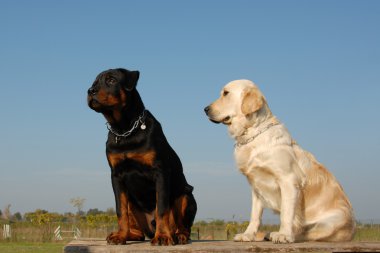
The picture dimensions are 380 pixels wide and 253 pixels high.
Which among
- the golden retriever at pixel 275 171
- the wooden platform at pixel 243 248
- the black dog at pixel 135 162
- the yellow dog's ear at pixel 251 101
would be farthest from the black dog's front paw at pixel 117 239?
the yellow dog's ear at pixel 251 101

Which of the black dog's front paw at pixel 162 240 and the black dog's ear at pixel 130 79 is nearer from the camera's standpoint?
the black dog's front paw at pixel 162 240

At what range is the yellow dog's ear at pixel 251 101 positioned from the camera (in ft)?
16.5

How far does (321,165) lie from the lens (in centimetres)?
527

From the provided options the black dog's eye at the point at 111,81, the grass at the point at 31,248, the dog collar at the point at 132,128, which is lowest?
the grass at the point at 31,248

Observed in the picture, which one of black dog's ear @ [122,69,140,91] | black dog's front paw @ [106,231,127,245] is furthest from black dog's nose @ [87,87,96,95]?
black dog's front paw @ [106,231,127,245]

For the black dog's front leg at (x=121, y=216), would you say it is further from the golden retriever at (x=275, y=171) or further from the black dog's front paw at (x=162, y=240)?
the golden retriever at (x=275, y=171)

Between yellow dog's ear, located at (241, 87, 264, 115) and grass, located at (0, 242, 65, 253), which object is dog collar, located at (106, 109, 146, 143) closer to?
yellow dog's ear, located at (241, 87, 264, 115)

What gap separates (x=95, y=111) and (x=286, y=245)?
227 cm

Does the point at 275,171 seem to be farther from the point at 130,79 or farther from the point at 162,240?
the point at 130,79

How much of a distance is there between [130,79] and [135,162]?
2.82 feet

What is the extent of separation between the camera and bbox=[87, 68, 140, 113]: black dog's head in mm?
4809

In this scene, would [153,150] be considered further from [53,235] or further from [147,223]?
[53,235]

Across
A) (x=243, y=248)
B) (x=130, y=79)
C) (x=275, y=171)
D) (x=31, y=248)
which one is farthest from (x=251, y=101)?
(x=31, y=248)

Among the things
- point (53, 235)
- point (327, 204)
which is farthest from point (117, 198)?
point (53, 235)
